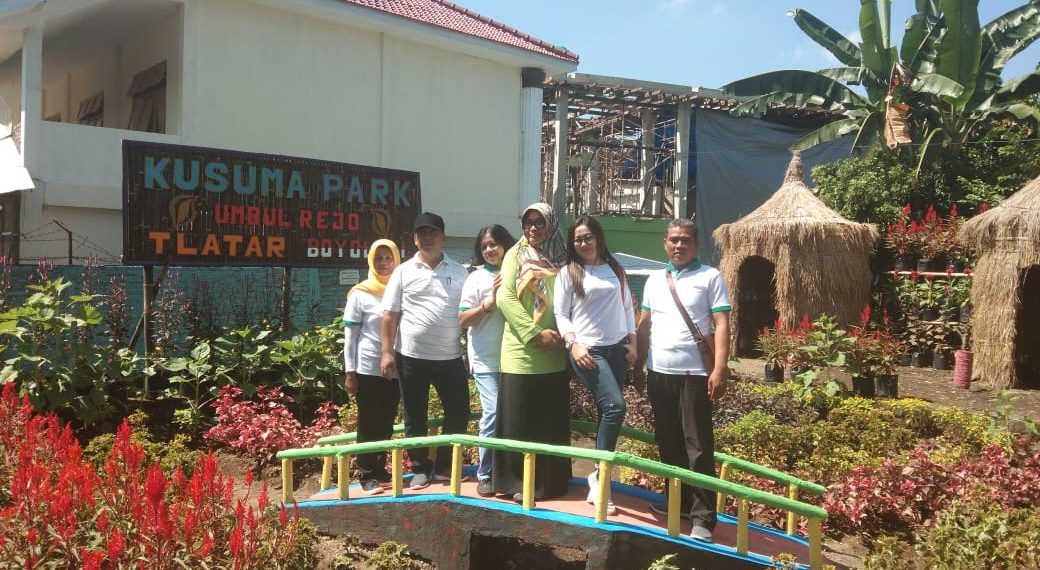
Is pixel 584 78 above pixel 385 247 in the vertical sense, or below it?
above

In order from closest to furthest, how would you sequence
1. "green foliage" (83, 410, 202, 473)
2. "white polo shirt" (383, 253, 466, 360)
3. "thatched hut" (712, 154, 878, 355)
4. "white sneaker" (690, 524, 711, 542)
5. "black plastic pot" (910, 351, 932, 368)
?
"white sneaker" (690, 524, 711, 542) < "white polo shirt" (383, 253, 466, 360) < "green foliage" (83, 410, 202, 473) < "black plastic pot" (910, 351, 932, 368) < "thatched hut" (712, 154, 878, 355)

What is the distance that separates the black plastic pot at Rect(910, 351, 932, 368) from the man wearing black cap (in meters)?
10.1

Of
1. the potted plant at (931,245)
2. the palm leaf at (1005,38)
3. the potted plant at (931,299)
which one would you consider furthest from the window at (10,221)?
the palm leaf at (1005,38)

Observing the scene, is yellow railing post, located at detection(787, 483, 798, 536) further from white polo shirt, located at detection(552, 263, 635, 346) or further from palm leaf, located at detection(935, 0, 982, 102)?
palm leaf, located at detection(935, 0, 982, 102)

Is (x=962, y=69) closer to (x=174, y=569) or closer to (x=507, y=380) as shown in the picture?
(x=507, y=380)

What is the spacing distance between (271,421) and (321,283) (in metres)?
5.34

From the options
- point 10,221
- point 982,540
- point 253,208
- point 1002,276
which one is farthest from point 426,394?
point 10,221

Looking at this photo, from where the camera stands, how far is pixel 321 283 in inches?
459

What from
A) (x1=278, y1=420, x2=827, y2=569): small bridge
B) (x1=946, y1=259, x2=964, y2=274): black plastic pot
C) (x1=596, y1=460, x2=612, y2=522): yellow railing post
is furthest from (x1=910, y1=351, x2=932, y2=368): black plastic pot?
(x1=596, y1=460, x2=612, y2=522): yellow railing post

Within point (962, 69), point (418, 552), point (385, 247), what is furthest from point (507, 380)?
point (962, 69)

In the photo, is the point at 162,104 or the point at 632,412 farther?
the point at 162,104

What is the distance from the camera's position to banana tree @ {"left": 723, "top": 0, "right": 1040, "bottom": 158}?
16.0m

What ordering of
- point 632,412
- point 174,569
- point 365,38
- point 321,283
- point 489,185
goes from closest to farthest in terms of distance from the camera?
point 174,569 → point 632,412 → point 321,283 → point 365,38 → point 489,185

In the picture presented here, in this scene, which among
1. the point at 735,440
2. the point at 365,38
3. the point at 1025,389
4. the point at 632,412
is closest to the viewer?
the point at 735,440
